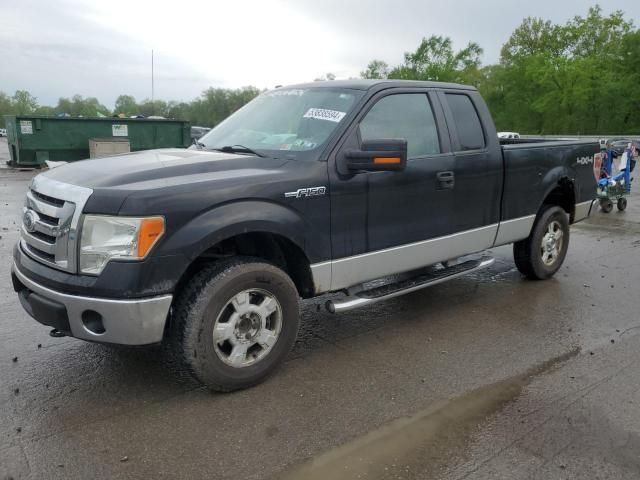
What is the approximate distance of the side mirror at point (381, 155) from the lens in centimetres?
377

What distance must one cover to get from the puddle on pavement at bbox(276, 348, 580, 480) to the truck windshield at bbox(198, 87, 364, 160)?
1.88 metres

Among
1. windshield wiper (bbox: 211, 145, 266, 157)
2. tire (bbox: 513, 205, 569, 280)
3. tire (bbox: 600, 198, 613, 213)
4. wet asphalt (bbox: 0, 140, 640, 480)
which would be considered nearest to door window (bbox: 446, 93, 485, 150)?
tire (bbox: 513, 205, 569, 280)

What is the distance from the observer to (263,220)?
3.54 metres

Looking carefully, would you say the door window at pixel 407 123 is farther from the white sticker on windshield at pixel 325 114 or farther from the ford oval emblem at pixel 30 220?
the ford oval emblem at pixel 30 220

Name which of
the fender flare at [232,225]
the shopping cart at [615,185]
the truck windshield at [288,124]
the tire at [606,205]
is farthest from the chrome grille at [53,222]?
the tire at [606,205]

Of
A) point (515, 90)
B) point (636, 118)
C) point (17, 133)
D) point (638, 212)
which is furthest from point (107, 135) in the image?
point (515, 90)

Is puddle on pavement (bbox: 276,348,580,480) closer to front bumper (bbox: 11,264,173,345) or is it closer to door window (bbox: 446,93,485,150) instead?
front bumper (bbox: 11,264,173,345)

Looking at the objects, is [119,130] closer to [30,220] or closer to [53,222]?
[30,220]

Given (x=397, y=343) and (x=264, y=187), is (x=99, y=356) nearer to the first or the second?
(x=264, y=187)

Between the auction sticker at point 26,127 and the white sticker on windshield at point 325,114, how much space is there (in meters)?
15.1

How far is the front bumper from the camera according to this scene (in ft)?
10.3

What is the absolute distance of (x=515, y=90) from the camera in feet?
219

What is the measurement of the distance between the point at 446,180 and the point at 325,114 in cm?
118

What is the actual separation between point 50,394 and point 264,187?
6.14ft
